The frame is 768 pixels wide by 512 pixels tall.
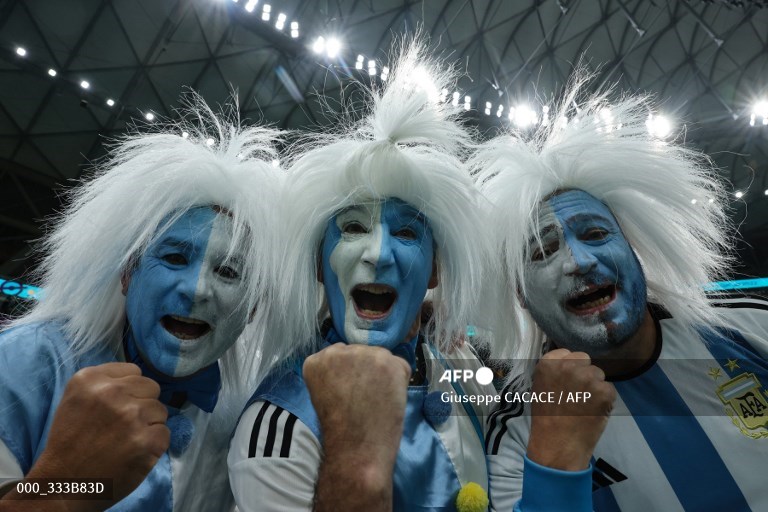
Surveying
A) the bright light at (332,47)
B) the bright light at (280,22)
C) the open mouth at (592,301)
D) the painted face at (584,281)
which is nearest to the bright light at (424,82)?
the painted face at (584,281)

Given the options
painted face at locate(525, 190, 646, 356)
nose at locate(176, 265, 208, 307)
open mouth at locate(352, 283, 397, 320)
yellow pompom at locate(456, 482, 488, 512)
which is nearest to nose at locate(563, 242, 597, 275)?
painted face at locate(525, 190, 646, 356)

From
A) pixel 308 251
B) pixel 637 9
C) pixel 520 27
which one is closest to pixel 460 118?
pixel 308 251

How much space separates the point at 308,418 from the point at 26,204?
340 inches

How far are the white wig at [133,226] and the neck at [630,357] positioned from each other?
0.98 metres

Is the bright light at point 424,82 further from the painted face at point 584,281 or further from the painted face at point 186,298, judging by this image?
the painted face at point 186,298

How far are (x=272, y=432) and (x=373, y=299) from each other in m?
0.39

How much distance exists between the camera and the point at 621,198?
1.46m

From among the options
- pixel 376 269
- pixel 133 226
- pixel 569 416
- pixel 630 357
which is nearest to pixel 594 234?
pixel 630 357

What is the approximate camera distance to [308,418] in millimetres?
1072

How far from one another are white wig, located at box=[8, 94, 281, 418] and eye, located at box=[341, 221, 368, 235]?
20 centimetres

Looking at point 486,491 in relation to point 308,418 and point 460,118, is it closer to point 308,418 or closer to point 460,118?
point 308,418

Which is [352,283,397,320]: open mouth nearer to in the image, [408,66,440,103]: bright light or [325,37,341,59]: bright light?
[408,66,440,103]: bright light

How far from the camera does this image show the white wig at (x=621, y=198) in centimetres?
143

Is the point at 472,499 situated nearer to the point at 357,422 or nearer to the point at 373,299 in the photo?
the point at 357,422
